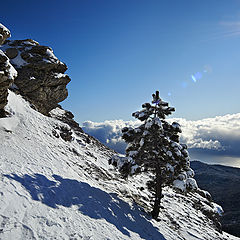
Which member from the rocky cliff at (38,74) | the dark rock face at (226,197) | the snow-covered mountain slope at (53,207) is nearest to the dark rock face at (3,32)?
the snow-covered mountain slope at (53,207)

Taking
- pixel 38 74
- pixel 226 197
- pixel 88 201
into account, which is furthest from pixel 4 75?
pixel 226 197

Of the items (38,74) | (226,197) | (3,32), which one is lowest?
(226,197)

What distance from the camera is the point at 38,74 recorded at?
3002 cm

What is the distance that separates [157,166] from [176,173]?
5.05ft

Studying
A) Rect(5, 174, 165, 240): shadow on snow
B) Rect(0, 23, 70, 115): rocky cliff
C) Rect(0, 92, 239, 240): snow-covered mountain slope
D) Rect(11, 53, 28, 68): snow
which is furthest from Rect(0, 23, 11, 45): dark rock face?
Rect(11, 53, 28, 68): snow

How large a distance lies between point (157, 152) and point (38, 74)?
1053 inches

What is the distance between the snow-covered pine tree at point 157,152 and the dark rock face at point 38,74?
815 inches

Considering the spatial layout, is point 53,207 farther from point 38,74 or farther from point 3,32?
point 38,74

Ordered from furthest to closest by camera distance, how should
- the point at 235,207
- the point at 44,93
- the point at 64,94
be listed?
the point at 235,207 < the point at 64,94 < the point at 44,93

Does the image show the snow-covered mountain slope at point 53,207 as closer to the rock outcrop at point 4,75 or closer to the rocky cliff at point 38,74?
the rock outcrop at point 4,75

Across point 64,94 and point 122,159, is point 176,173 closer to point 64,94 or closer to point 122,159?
point 122,159

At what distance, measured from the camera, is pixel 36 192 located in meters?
8.65

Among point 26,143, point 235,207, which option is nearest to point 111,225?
point 26,143

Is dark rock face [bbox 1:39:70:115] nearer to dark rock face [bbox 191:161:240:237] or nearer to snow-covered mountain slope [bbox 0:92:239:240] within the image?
snow-covered mountain slope [bbox 0:92:239:240]
